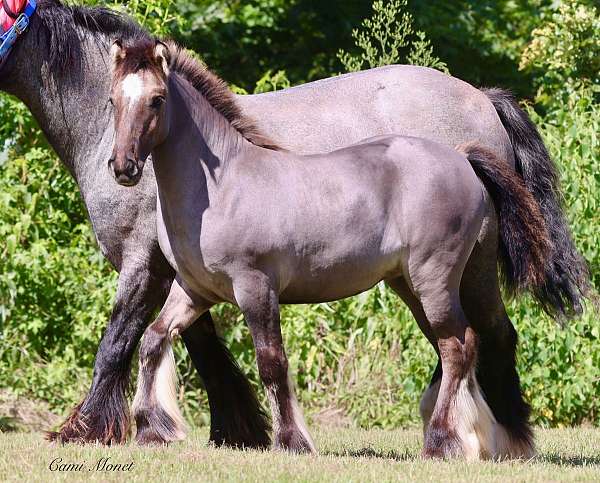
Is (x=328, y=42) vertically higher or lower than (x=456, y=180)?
lower

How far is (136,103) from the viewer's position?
16.8ft

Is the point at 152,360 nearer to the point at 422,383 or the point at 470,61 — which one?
the point at 422,383

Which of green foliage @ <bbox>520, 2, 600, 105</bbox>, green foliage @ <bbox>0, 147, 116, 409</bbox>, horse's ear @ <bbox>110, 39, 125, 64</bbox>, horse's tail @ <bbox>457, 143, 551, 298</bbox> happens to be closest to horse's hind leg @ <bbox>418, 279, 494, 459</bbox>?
horse's tail @ <bbox>457, 143, 551, 298</bbox>

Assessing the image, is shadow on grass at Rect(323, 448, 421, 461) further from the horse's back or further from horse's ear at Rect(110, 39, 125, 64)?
horse's ear at Rect(110, 39, 125, 64)

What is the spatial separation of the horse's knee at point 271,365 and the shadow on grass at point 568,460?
1459mm

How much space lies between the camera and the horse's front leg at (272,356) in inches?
206

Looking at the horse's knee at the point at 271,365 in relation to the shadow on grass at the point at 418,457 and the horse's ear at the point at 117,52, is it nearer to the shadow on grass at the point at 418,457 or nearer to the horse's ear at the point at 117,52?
the shadow on grass at the point at 418,457

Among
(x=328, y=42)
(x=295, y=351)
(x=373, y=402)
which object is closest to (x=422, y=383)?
(x=373, y=402)

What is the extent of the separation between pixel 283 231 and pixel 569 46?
755 cm

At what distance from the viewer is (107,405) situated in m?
6.02

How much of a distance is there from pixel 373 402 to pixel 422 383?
20.2 inches

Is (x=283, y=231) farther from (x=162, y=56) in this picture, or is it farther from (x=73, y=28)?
(x=73, y=28)

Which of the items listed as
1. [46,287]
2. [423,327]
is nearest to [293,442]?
[423,327]

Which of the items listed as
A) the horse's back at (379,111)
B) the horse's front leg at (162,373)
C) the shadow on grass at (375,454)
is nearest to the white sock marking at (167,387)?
the horse's front leg at (162,373)
